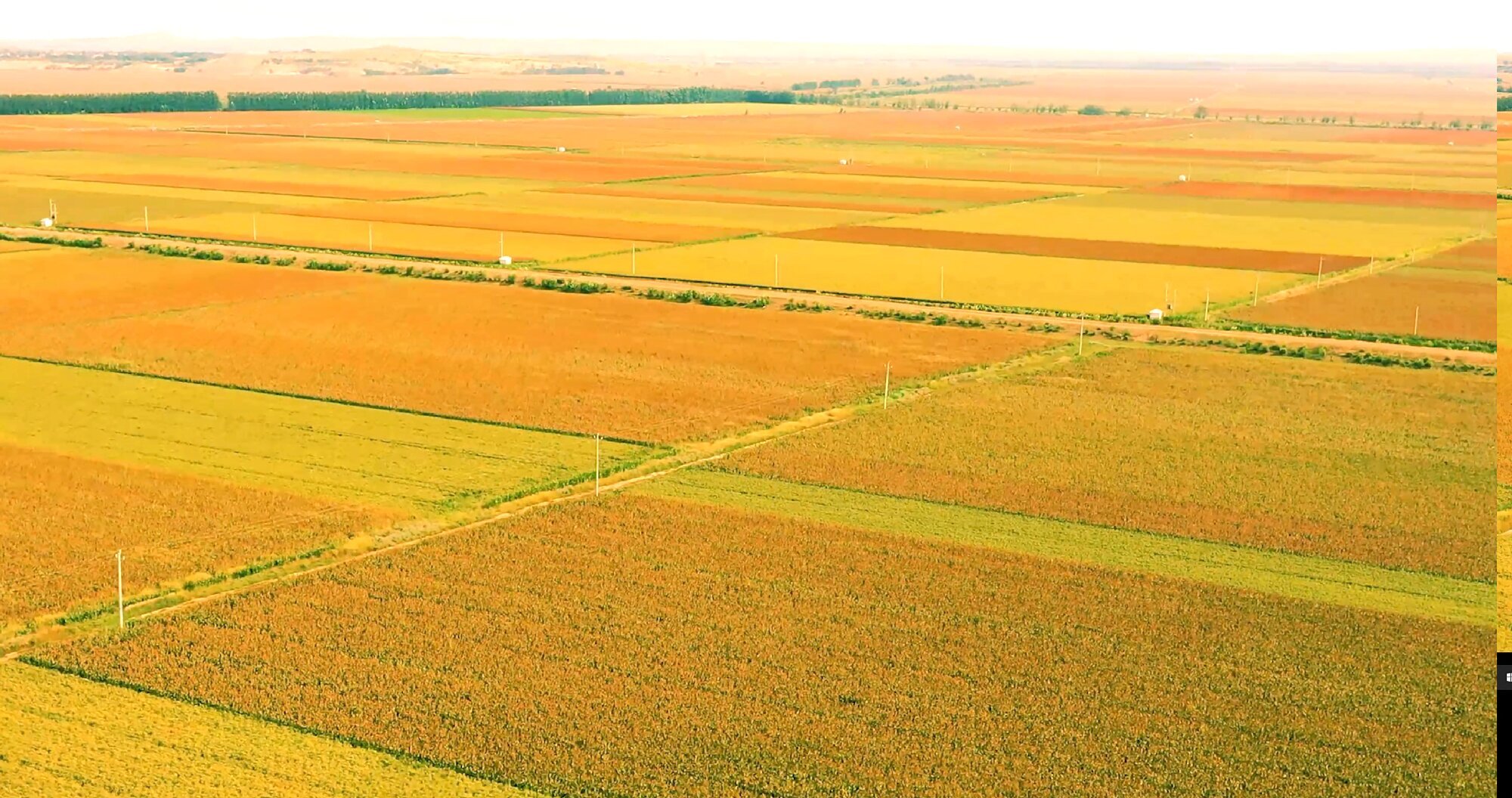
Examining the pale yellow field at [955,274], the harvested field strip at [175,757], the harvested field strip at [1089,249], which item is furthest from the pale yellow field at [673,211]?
the harvested field strip at [175,757]

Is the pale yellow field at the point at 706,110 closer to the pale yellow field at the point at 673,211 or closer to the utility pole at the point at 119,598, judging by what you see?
the pale yellow field at the point at 673,211

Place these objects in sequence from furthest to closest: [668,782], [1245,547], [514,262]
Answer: [514,262], [1245,547], [668,782]

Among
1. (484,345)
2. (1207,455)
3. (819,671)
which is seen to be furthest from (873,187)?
(819,671)

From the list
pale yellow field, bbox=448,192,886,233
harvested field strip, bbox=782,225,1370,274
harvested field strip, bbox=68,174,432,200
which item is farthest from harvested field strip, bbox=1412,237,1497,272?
harvested field strip, bbox=68,174,432,200

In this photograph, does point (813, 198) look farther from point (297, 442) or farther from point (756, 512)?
point (756, 512)

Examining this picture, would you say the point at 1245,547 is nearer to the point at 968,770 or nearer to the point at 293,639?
the point at 968,770

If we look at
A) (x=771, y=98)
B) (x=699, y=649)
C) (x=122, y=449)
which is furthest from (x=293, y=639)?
(x=771, y=98)
